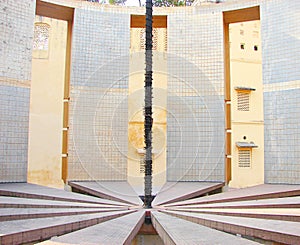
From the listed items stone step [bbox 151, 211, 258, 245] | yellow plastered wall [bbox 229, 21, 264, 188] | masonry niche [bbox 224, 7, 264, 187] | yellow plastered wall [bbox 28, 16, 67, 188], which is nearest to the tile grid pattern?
stone step [bbox 151, 211, 258, 245]

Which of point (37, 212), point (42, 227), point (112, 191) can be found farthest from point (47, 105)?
point (42, 227)

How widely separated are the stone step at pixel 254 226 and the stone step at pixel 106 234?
1.77 ft

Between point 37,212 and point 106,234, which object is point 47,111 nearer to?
point 37,212

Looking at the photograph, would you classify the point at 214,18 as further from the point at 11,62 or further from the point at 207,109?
the point at 11,62

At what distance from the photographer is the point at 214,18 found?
18.9ft

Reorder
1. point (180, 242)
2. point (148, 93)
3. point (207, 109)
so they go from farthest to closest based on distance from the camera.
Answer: point (207, 109), point (148, 93), point (180, 242)

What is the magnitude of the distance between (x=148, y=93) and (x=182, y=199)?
1264mm

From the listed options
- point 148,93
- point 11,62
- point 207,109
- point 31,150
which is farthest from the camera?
point 31,150

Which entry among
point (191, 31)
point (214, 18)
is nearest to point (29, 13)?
point (191, 31)

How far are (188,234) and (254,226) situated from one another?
49 centimetres

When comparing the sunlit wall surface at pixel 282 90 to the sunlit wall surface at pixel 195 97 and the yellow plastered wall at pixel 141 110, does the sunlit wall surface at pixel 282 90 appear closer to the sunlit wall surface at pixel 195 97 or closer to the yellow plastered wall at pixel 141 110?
the sunlit wall surface at pixel 195 97

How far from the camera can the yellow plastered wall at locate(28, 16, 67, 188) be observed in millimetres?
8094

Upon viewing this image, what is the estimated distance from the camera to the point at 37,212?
2826mm

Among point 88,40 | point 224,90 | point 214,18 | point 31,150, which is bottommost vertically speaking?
point 31,150
